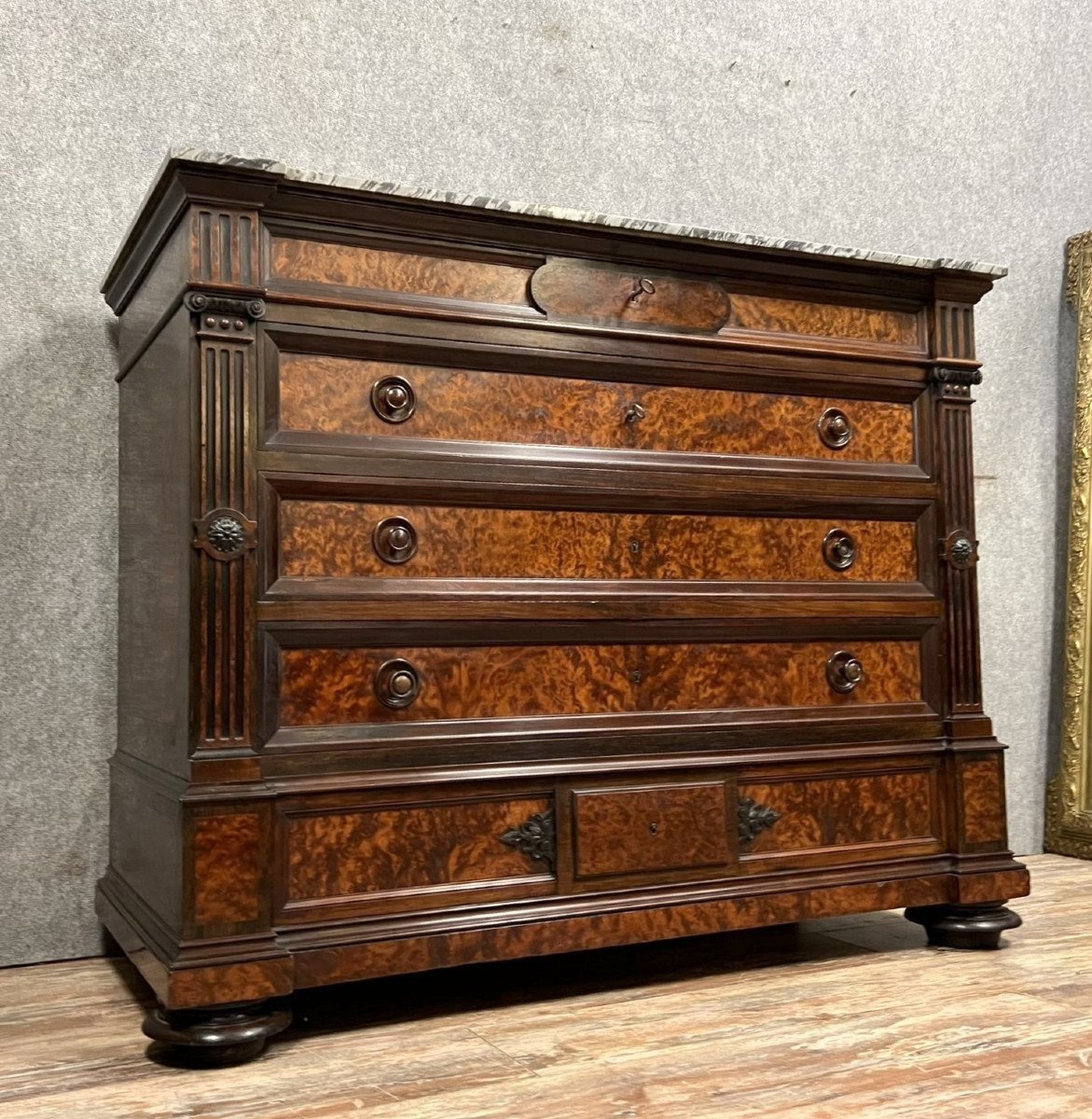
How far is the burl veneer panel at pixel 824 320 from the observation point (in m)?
2.17

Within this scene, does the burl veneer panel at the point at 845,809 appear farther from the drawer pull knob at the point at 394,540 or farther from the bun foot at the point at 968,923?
the drawer pull knob at the point at 394,540

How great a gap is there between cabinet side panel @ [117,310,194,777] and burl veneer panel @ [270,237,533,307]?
19 cm

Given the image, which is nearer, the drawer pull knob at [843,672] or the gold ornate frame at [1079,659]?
the drawer pull knob at [843,672]

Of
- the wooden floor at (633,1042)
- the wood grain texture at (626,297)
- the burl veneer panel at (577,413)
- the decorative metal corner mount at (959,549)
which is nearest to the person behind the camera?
the wooden floor at (633,1042)

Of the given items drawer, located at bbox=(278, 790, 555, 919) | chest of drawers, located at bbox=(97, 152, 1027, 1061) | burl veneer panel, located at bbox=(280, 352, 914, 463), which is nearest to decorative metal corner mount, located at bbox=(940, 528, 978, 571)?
chest of drawers, located at bbox=(97, 152, 1027, 1061)

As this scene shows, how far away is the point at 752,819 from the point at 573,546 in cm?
57

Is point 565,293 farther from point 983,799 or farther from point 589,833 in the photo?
point 983,799

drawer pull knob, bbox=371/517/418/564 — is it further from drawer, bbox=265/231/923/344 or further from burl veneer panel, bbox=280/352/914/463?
drawer, bbox=265/231/923/344

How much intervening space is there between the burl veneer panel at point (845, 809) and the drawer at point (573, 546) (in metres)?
0.37

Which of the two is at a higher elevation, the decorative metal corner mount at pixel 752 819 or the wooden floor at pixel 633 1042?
the decorative metal corner mount at pixel 752 819

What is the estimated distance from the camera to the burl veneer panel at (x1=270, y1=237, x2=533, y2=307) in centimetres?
181

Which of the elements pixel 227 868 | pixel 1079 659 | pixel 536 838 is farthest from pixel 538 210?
pixel 1079 659

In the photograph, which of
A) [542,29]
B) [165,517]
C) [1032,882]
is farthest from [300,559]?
[1032,882]

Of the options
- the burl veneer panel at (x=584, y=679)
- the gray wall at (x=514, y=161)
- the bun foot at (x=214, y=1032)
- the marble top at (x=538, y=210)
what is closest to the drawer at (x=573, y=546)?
the burl veneer panel at (x=584, y=679)
